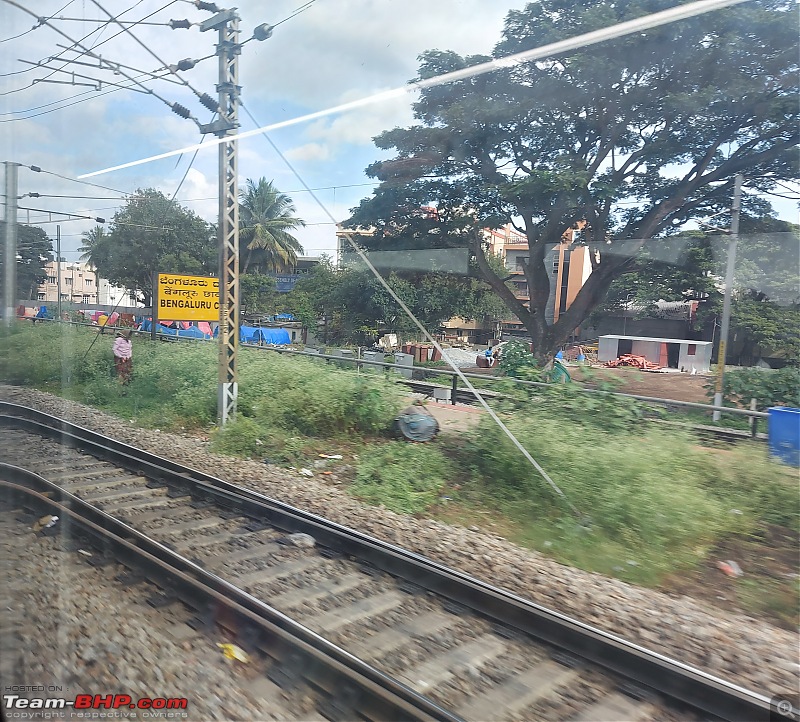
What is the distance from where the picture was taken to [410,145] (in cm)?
1157

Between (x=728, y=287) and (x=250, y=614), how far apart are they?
8.15 meters

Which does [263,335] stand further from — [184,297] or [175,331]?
[184,297]

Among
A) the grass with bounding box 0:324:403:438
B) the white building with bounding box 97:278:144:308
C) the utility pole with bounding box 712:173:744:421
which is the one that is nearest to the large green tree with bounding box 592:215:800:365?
the utility pole with bounding box 712:173:744:421

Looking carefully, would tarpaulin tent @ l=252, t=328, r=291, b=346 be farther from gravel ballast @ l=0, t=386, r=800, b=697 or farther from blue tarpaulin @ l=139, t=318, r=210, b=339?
gravel ballast @ l=0, t=386, r=800, b=697

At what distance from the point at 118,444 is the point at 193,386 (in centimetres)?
405

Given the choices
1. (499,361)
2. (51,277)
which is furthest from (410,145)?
(51,277)

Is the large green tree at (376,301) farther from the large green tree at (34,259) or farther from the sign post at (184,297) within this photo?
the large green tree at (34,259)

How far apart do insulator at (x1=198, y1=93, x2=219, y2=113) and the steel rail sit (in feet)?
21.4

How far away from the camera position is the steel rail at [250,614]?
10.4ft

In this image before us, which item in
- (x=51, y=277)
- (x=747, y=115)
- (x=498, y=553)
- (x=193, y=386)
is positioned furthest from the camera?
(x=51, y=277)

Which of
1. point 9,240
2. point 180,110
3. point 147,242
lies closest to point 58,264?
point 147,242

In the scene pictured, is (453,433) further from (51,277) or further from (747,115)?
(51,277)

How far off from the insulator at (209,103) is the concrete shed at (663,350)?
7.63 metres

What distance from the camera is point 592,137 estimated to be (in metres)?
9.77
